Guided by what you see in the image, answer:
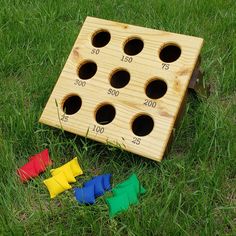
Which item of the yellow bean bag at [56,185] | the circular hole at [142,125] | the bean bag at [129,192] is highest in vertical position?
the circular hole at [142,125]

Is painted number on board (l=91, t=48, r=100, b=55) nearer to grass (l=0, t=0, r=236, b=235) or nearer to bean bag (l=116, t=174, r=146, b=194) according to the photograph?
grass (l=0, t=0, r=236, b=235)

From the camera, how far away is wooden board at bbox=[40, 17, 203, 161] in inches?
66.0

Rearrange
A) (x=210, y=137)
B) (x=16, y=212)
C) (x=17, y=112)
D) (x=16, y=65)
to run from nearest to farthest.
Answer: (x=16, y=212) → (x=210, y=137) → (x=17, y=112) → (x=16, y=65)

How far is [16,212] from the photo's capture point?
164 cm

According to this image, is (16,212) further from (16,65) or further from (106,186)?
(16,65)

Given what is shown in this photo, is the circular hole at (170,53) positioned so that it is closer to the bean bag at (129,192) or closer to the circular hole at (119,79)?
the circular hole at (119,79)

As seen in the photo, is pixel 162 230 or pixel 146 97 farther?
pixel 146 97

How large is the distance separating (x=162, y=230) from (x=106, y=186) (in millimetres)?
269

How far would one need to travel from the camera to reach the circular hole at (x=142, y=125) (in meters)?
1.76

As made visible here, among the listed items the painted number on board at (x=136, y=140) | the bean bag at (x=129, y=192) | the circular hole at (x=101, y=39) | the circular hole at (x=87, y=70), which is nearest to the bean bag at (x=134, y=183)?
the bean bag at (x=129, y=192)

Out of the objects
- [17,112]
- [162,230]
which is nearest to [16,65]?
[17,112]

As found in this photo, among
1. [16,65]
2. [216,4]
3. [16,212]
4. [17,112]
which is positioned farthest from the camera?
A: [216,4]

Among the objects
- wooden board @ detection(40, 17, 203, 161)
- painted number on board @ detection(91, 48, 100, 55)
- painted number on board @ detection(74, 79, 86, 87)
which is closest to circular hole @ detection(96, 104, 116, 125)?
wooden board @ detection(40, 17, 203, 161)

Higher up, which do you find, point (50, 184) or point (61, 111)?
point (61, 111)
